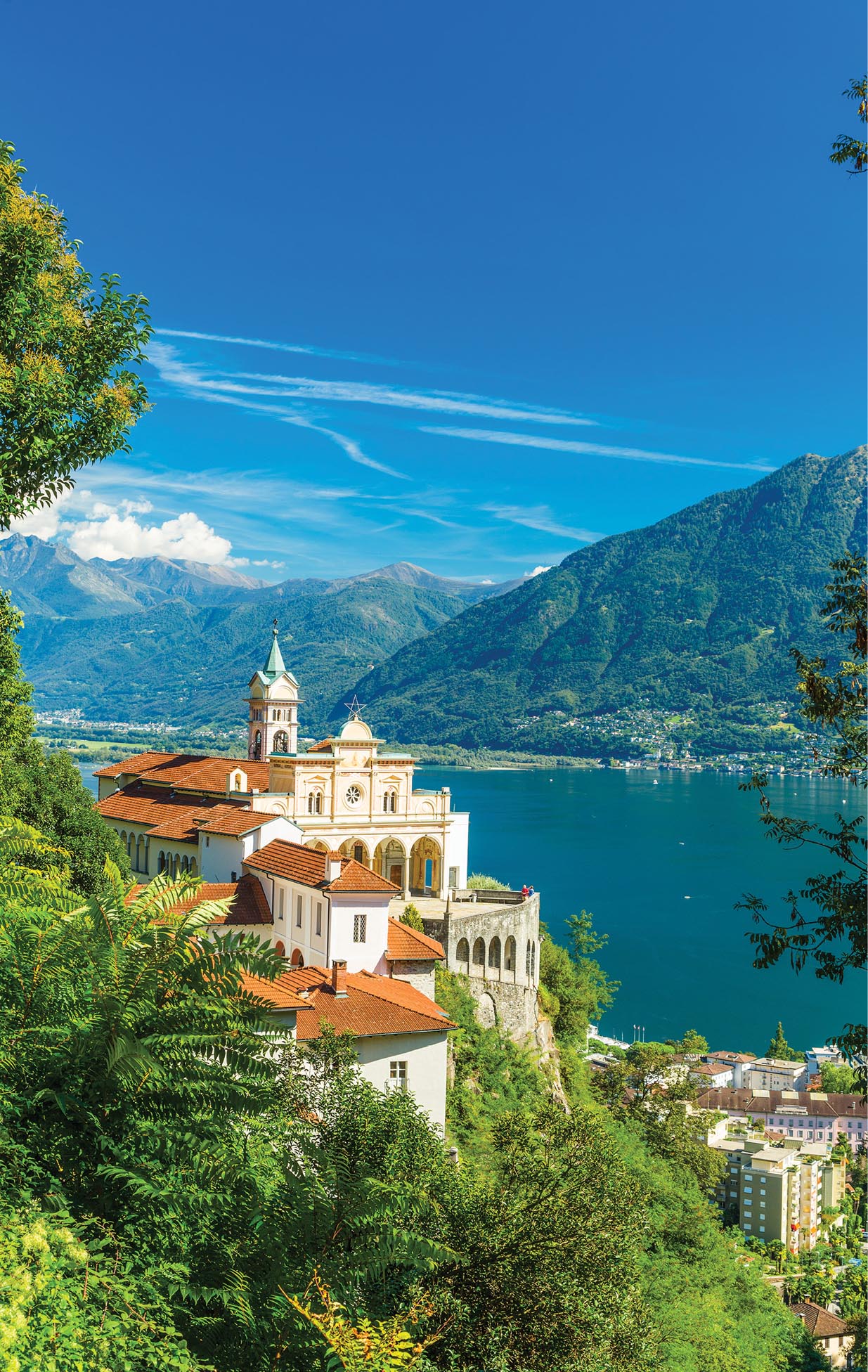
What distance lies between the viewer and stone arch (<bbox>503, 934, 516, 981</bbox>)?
1259 inches

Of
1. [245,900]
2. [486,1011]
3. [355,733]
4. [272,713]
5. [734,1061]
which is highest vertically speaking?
[272,713]

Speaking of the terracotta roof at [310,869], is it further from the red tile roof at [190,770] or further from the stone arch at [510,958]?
the red tile roof at [190,770]

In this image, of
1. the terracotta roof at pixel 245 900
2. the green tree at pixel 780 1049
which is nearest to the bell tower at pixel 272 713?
the terracotta roof at pixel 245 900

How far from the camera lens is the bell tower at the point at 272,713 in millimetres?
42281

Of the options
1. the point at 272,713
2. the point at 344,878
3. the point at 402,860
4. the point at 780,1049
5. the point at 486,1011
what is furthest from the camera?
the point at 780,1049

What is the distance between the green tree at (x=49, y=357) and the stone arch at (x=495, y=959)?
81.2 ft

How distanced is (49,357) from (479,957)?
2550 cm

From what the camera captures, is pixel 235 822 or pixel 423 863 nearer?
pixel 235 822

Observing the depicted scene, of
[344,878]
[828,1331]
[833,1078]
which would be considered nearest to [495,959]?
[344,878]

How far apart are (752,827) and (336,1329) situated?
144267 mm

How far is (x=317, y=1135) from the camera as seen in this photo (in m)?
11.8

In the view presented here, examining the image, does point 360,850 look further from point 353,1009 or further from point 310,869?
point 353,1009

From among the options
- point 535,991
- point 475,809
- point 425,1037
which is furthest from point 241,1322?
point 475,809

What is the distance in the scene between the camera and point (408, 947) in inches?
1011
